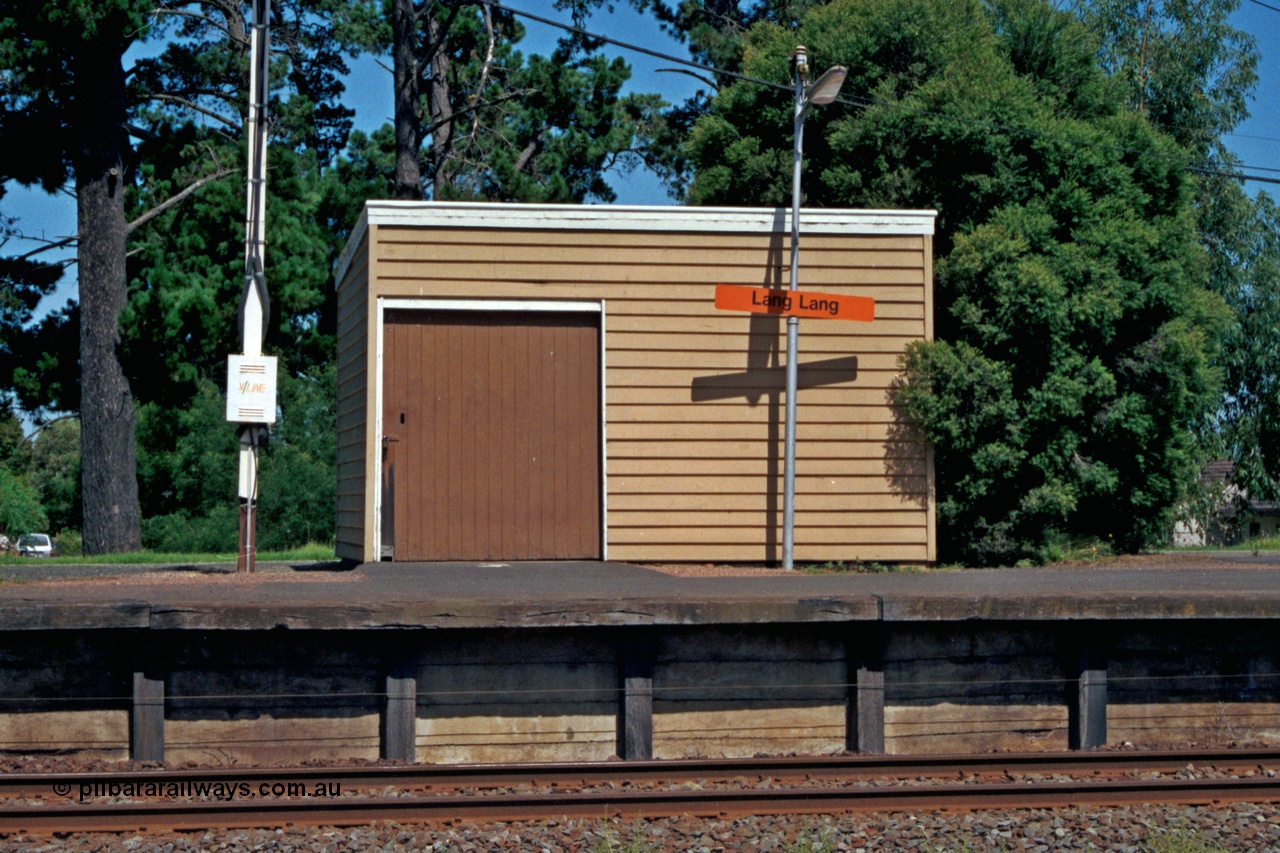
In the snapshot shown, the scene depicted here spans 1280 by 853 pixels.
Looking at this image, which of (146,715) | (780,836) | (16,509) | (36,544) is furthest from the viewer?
(36,544)

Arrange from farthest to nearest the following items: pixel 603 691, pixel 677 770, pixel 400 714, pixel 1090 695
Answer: pixel 1090 695
pixel 603 691
pixel 400 714
pixel 677 770

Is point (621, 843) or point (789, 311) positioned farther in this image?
point (789, 311)

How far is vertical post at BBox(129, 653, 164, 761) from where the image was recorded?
7215 mm

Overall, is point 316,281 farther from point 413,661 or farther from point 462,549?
point 413,661

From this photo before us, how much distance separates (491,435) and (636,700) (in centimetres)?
416

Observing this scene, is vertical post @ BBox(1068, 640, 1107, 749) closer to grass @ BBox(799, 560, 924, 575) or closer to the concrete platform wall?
the concrete platform wall

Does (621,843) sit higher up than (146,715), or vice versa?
(146,715)

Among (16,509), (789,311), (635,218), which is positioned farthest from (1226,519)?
(16,509)

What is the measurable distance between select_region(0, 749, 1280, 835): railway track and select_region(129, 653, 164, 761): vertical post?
1.52 feet

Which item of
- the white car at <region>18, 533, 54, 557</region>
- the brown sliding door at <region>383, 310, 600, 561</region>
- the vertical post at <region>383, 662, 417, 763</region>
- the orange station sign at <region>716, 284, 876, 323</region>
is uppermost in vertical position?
the orange station sign at <region>716, 284, 876, 323</region>

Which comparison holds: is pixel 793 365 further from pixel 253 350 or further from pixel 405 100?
pixel 405 100

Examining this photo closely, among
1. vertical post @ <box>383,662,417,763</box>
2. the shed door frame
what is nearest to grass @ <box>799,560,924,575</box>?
the shed door frame

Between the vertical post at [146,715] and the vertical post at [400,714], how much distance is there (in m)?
1.29

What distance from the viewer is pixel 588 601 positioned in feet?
23.8
